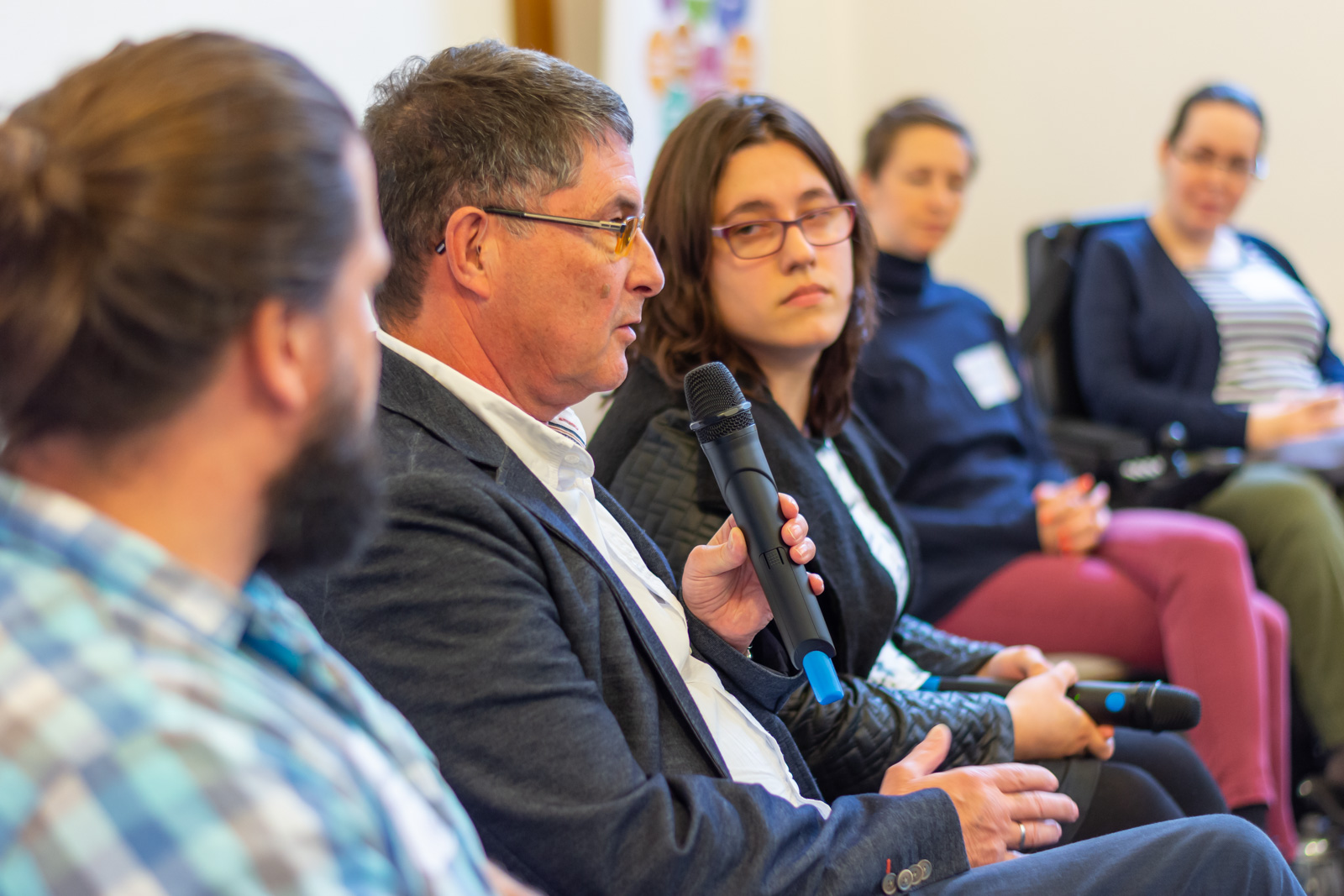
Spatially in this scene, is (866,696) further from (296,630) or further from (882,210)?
(882,210)

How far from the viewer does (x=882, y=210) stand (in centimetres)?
268

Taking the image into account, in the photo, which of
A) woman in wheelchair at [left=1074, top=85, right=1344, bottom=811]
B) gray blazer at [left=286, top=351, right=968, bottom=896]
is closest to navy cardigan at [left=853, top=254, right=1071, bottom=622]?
woman in wheelchair at [left=1074, top=85, right=1344, bottom=811]

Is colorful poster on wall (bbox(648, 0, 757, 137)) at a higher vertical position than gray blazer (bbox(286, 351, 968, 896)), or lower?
higher

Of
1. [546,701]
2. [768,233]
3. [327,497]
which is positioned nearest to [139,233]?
[327,497]

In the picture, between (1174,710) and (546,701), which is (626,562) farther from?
(1174,710)

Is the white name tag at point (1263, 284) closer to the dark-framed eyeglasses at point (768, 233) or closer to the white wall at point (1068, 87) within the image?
the white wall at point (1068, 87)

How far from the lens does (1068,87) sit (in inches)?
156

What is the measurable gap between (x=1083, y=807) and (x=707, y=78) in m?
2.19

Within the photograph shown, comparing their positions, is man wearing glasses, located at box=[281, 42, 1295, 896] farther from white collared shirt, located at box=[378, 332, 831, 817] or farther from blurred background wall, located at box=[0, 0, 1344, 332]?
blurred background wall, located at box=[0, 0, 1344, 332]

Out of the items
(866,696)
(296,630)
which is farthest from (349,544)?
(866,696)

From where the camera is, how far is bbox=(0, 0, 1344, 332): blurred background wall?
12.1ft

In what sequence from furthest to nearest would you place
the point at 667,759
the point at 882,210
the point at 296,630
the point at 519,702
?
1. the point at 882,210
2. the point at 667,759
3. the point at 519,702
4. the point at 296,630

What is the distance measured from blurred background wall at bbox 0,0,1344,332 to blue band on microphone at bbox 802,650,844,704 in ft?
7.62

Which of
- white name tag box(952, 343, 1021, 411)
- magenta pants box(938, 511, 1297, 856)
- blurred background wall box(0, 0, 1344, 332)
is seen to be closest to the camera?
magenta pants box(938, 511, 1297, 856)
